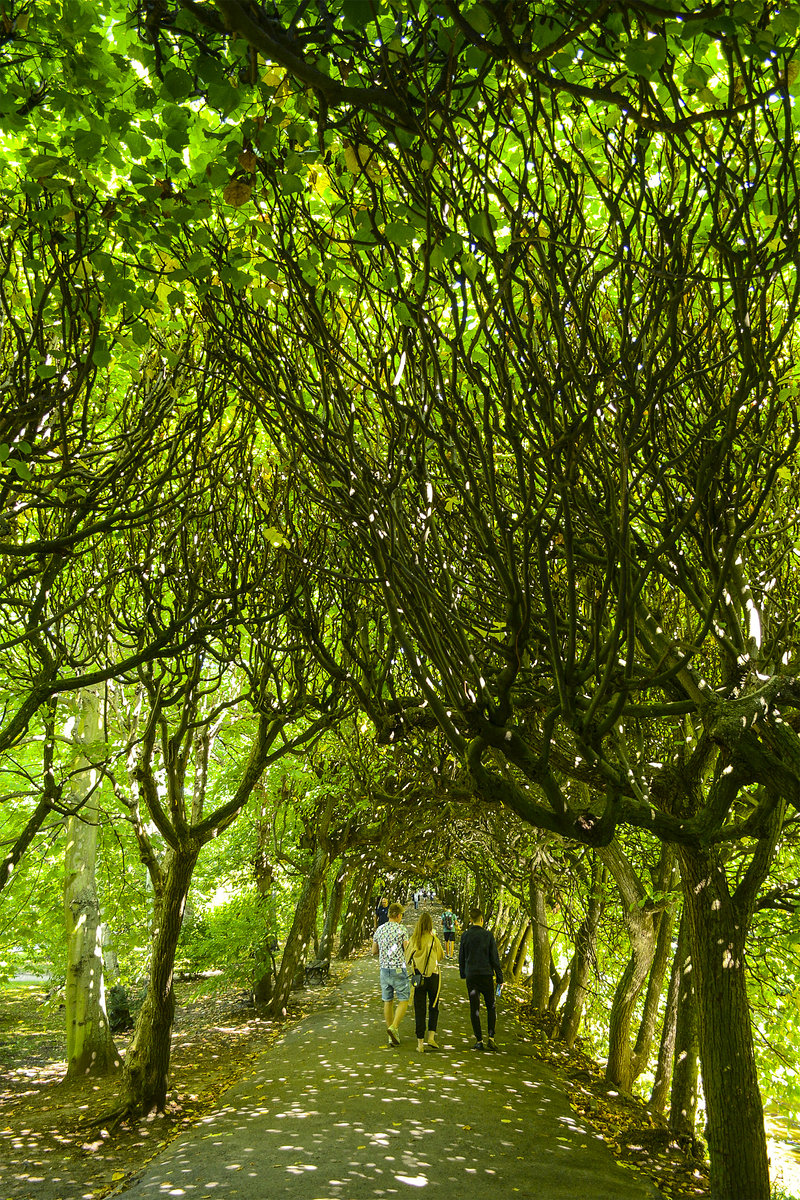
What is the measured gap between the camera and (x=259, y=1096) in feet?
31.8

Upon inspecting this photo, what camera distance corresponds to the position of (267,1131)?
793cm

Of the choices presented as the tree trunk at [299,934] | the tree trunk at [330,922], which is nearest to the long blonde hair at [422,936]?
the tree trunk at [299,934]

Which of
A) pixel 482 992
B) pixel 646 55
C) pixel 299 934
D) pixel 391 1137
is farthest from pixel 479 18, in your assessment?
pixel 299 934

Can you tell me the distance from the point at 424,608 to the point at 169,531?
4.11 metres

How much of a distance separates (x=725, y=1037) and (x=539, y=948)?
13.7 metres

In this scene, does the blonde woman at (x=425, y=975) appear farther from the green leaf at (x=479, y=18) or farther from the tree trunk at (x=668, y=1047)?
the green leaf at (x=479, y=18)

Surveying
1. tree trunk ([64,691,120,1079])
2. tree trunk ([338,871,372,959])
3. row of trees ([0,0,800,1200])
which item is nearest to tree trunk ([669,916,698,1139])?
row of trees ([0,0,800,1200])

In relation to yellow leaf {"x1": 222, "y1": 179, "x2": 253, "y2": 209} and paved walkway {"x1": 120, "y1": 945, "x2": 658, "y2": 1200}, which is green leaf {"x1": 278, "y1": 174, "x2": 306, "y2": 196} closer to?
yellow leaf {"x1": 222, "y1": 179, "x2": 253, "y2": 209}

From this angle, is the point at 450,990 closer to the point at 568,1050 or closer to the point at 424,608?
the point at 568,1050

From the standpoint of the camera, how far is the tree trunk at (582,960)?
14.1 metres

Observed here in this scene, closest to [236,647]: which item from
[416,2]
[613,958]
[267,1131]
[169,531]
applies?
[169,531]

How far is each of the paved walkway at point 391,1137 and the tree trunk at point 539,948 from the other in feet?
14.8

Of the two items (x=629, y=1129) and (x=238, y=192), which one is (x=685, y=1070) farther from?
(x=238, y=192)

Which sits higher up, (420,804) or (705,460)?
(705,460)
